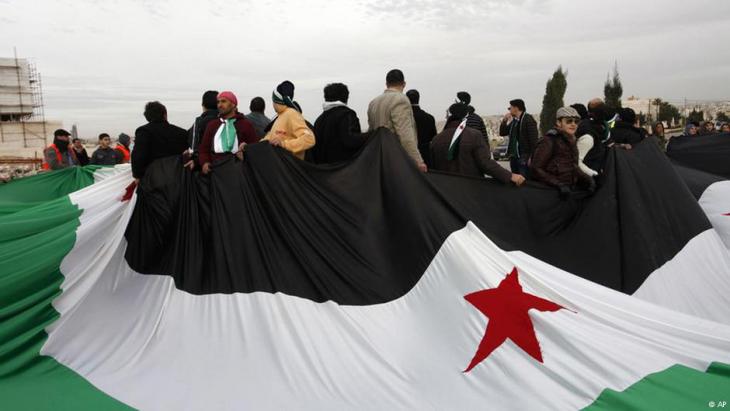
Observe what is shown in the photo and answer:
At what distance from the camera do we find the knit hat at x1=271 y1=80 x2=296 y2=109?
5.15 metres

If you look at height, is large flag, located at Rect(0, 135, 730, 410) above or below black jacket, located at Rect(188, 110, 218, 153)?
below

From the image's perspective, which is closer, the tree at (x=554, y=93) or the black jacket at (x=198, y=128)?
the black jacket at (x=198, y=128)

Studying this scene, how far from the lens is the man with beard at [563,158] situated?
525 cm

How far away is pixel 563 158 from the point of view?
5281mm

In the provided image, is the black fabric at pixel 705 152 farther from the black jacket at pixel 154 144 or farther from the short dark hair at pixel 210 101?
the black jacket at pixel 154 144

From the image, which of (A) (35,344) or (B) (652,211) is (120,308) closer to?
(A) (35,344)

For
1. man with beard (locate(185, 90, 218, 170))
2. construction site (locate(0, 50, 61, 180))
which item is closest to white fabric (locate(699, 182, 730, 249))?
man with beard (locate(185, 90, 218, 170))

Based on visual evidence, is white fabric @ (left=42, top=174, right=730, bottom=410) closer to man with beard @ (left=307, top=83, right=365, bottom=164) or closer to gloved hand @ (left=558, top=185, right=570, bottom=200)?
gloved hand @ (left=558, top=185, right=570, bottom=200)

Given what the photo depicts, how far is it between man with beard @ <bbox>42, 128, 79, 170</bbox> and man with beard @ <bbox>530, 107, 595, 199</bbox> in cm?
849

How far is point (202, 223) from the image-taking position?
457 centimetres

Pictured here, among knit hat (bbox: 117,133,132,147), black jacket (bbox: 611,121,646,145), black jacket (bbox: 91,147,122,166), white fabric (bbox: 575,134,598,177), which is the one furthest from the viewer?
knit hat (bbox: 117,133,132,147)

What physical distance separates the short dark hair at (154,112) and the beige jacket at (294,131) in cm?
118

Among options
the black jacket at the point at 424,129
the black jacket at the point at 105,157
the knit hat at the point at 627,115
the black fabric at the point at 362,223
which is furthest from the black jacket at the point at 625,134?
the black jacket at the point at 105,157

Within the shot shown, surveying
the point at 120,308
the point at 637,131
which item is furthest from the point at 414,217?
the point at 637,131
